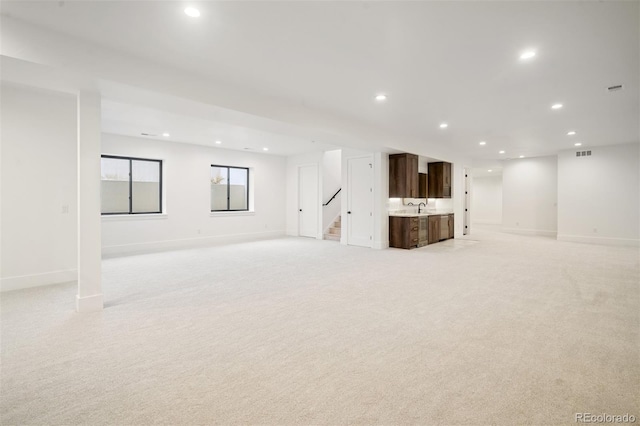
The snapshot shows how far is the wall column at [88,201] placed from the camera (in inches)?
133

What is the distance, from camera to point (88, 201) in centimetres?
346

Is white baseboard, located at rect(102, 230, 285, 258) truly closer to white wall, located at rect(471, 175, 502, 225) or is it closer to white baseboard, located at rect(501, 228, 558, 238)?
white baseboard, located at rect(501, 228, 558, 238)

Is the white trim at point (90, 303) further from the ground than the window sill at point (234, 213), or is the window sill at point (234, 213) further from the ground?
the window sill at point (234, 213)

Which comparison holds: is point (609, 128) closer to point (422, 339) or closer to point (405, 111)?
point (405, 111)

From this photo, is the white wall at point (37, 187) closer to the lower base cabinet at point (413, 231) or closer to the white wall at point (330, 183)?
the white wall at point (330, 183)

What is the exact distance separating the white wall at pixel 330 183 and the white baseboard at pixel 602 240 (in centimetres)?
698

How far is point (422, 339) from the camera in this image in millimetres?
2760

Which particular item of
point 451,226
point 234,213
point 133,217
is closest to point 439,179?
point 451,226

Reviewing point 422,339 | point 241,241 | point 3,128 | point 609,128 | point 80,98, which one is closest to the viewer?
point 422,339

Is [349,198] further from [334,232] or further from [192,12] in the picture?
[192,12]

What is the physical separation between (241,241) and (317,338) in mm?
6859

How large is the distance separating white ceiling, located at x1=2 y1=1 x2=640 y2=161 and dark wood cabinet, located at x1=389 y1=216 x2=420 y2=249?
3340 millimetres

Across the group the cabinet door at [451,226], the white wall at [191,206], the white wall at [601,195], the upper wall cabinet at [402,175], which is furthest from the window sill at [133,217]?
the white wall at [601,195]

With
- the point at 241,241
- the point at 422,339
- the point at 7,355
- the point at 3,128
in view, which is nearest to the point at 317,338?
the point at 422,339
